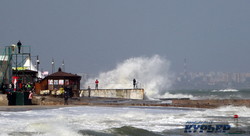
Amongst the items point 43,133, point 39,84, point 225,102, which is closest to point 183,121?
point 43,133

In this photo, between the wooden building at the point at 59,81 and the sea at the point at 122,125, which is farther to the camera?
the wooden building at the point at 59,81

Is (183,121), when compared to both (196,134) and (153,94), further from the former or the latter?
(153,94)

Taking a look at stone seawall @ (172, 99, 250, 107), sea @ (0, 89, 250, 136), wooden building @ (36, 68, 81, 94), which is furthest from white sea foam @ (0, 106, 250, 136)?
wooden building @ (36, 68, 81, 94)

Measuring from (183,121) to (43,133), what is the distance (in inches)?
314

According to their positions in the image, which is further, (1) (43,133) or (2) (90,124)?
(2) (90,124)

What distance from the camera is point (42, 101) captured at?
34969mm
